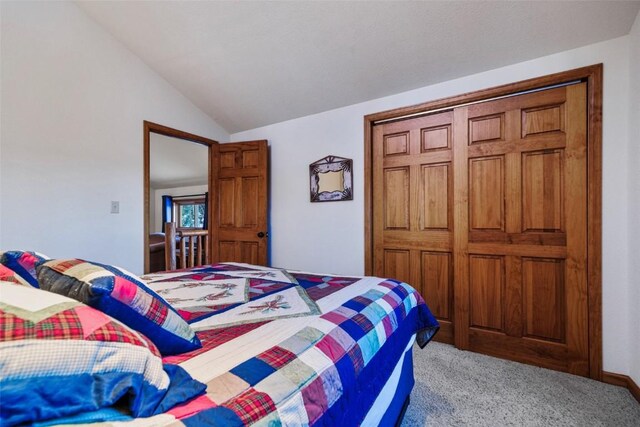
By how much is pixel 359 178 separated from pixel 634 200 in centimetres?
200

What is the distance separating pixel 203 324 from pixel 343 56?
7.90 feet

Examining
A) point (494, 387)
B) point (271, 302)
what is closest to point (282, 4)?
point (271, 302)

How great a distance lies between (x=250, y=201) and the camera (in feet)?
11.8

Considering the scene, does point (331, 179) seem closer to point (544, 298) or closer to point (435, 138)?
point (435, 138)

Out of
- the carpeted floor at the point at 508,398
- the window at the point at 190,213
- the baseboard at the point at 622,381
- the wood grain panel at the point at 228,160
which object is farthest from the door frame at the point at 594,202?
the window at the point at 190,213

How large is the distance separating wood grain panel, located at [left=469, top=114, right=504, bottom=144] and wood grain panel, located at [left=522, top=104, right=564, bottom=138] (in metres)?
0.16

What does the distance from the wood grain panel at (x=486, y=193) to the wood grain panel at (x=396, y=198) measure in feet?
1.87

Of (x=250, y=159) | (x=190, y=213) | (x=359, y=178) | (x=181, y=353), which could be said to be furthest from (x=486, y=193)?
(x=190, y=213)

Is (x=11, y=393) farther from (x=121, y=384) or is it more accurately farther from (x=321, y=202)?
(x=321, y=202)

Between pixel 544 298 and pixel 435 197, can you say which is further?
pixel 435 197

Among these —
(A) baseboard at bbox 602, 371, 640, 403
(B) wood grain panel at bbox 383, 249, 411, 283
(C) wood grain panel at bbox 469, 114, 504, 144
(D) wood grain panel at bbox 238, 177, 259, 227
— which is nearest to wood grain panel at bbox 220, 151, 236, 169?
(D) wood grain panel at bbox 238, 177, 259, 227

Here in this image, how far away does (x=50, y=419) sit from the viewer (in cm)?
44

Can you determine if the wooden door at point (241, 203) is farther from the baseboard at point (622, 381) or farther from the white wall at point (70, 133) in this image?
the baseboard at point (622, 381)

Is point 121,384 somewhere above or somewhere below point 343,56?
below
